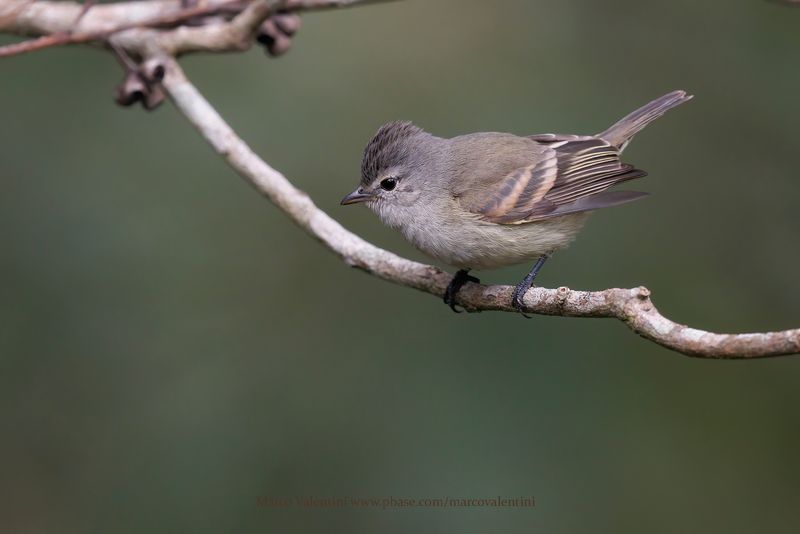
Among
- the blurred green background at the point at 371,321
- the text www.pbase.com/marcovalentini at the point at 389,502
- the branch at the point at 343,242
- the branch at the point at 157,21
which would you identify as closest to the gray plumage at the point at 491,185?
the branch at the point at 343,242

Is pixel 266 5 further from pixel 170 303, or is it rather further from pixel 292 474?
pixel 292 474

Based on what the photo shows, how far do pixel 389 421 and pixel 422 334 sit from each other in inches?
19.6

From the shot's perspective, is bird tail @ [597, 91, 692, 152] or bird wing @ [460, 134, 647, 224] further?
bird tail @ [597, 91, 692, 152]

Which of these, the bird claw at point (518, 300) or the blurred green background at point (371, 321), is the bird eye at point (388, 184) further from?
the bird claw at point (518, 300)

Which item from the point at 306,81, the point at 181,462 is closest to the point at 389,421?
the point at 181,462

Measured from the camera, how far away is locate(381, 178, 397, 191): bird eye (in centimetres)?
438

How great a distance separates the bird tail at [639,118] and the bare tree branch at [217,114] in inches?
48.9

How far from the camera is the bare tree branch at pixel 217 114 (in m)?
3.76

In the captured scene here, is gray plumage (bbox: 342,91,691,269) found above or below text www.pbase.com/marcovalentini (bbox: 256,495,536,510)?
above

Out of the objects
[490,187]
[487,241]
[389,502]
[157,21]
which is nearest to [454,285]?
[487,241]

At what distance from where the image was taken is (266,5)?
3922 millimetres

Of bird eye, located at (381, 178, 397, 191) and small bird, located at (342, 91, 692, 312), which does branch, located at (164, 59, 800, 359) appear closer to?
small bird, located at (342, 91, 692, 312)

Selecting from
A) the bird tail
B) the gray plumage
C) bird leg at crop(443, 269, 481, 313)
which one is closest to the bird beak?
the gray plumage

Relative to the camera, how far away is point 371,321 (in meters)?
4.74
